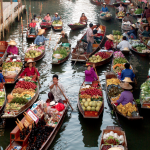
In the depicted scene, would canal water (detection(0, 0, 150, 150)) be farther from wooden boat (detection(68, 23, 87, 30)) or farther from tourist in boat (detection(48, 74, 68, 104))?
wooden boat (detection(68, 23, 87, 30))

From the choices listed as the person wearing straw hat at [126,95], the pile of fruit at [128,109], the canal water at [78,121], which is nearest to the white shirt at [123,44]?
the canal water at [78,121]

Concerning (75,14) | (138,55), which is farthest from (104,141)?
(75,14)

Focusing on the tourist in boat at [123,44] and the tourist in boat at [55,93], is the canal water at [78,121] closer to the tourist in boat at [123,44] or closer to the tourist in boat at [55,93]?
the tourist in boat at [55,93]

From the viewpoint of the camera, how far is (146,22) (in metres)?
19.6

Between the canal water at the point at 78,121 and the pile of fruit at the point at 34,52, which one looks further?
the pile of fruit at the point at 34,52

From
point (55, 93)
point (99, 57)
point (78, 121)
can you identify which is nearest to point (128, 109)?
point (78, 121)

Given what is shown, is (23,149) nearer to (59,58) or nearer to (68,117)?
(68,117)

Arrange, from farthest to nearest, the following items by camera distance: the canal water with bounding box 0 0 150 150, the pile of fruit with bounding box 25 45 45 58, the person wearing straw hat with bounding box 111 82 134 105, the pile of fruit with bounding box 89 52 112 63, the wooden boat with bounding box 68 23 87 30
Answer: the wooden boat with bounding box 68 23 87 30, the pile of fruit with bounding box 25 45 45 58, the pile of fruit with bounding box 89 52 112 63, the person wearing straw hat with bounding box 111 82 134 105, the canal water with bounding box 0 0 150 150

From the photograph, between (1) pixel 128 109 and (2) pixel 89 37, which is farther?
(2) pixel 89 37

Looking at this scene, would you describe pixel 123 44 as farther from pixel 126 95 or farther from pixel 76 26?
pixel 76 26

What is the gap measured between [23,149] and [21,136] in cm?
36

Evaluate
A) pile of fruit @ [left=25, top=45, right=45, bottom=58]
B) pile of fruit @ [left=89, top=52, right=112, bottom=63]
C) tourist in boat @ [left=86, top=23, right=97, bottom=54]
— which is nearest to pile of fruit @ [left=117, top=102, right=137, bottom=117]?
pile of fruit @ [left=89, top=52, right=112, bottom=63]

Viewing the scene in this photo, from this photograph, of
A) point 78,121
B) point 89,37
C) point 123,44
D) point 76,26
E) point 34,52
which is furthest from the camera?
point 76,26

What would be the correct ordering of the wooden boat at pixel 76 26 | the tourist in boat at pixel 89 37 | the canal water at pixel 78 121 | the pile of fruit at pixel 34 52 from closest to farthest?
the canal water at pixel 78 121, the pile of fruit at pixel 34 52, the tourist in boat at pixel 89 37, the wooden boat at pixel 76 26
